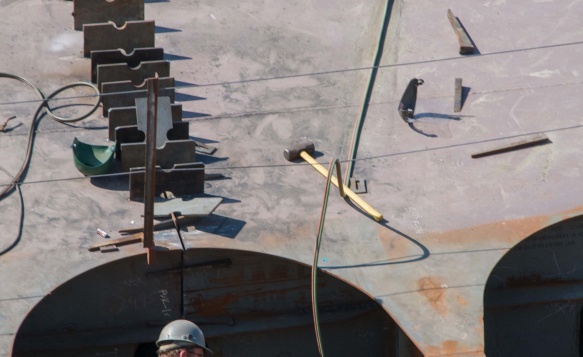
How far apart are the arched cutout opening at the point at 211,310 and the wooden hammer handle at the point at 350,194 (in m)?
0.70

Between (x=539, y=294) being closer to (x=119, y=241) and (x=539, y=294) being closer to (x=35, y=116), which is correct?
(x=119, y=241)

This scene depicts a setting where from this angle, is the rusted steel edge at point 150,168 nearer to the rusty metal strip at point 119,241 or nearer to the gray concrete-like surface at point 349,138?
the rusty metal strip at point 119,241

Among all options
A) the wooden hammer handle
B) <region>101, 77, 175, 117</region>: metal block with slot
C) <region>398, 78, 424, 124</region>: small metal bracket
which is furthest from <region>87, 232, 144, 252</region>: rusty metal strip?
<region>398, 78, 424, 124</region>: small metal bracket

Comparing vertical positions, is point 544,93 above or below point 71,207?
above

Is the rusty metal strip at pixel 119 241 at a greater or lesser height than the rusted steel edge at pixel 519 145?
lesser

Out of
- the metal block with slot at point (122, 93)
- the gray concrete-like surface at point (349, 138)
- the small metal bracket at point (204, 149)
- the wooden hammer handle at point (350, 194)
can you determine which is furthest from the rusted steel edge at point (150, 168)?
the wooden hammer handle at point (350, 194)

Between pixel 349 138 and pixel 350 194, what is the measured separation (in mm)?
865

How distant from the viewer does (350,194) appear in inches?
464

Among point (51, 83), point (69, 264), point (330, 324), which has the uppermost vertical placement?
point (51, 83)

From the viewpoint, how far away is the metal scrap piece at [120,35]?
42.0ft

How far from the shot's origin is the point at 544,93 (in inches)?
507

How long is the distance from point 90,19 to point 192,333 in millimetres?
5342

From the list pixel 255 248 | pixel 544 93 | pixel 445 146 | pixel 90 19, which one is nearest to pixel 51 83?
pixel 90 19

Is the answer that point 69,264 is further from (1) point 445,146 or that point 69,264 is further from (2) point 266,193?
(1) point 445,146
